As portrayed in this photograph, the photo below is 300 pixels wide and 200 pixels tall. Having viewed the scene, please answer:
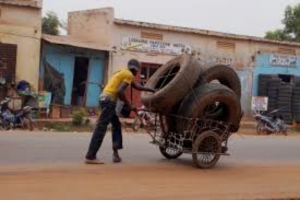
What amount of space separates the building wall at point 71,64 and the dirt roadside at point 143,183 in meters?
14.7

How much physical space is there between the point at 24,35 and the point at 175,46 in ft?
24.5

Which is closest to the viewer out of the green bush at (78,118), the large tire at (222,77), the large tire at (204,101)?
the large tire at (204,101)

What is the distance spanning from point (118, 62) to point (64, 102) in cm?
286

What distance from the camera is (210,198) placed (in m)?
8.05

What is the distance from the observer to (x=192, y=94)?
1058 cm

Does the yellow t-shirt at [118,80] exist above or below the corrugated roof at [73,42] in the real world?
below

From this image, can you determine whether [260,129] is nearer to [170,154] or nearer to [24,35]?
[24,35]

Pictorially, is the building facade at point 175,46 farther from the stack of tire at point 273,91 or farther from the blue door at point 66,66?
the blue door at point 66,66

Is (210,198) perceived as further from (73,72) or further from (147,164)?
(73,72)

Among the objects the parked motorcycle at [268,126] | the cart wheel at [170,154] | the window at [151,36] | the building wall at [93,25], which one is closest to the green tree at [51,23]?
the building wall at [93,25]

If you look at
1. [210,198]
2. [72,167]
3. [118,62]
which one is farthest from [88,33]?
[210,198]

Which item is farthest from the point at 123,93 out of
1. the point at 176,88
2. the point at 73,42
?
the point at 73,42

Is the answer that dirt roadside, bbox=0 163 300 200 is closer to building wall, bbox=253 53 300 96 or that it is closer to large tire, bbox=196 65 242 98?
large tire, bbox=196 65 242 98

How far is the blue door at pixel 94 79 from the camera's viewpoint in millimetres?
25922
